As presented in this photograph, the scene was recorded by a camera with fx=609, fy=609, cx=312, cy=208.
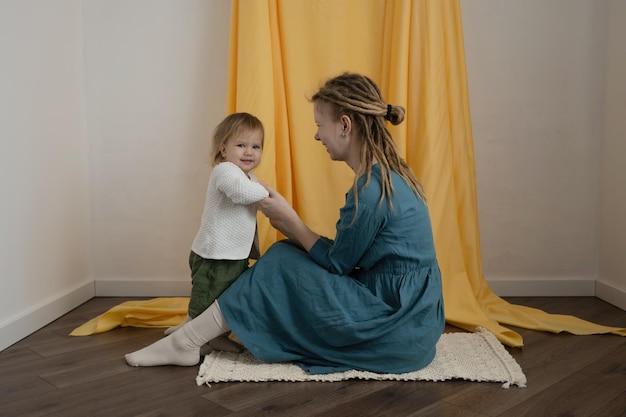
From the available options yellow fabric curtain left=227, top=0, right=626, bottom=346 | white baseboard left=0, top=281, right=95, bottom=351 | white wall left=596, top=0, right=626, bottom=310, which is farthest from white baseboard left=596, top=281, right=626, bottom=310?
white baseboard left=0, top=281, right=95, bottom=351

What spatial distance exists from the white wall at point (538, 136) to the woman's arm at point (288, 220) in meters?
1.06

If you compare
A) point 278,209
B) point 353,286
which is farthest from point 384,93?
point 353,286

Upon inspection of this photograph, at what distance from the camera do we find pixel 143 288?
2.53 m

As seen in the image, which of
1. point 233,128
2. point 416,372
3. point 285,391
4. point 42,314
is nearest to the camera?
point 285,391

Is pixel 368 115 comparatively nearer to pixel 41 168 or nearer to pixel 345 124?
pixel 345 124

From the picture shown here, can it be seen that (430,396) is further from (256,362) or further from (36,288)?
(36,288)

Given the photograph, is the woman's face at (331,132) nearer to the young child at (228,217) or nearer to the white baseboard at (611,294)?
the young child at (228,217)

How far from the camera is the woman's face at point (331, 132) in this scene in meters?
1.71

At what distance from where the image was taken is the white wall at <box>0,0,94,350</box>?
1896 millimetres

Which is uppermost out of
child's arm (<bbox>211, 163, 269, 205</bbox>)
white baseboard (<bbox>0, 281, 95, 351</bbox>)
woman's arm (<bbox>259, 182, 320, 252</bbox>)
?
child's arm (<bbox>211, 163, 269, 205</bbox>)

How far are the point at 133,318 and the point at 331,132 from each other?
97cm

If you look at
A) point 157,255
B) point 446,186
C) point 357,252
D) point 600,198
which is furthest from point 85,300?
point 600,198

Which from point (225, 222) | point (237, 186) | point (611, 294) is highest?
point (237, 186)

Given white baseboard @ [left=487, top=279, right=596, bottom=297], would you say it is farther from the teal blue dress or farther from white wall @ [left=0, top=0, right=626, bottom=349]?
the teal blue dress
